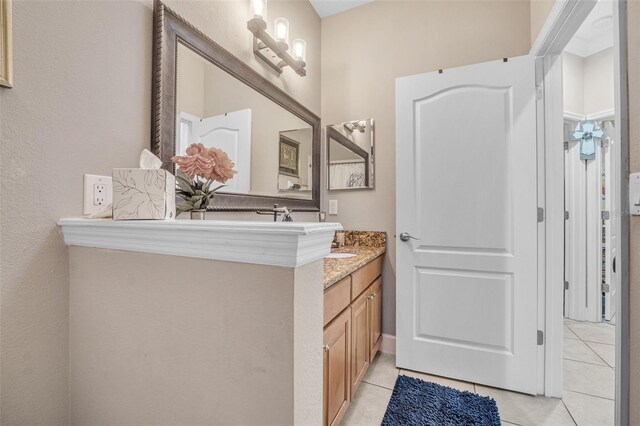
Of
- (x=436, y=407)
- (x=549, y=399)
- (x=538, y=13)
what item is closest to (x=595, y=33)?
(x=538, y=13)

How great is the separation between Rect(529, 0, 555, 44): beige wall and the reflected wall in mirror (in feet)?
5.10

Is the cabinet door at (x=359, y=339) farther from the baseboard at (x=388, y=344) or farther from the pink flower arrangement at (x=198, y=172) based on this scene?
→ the pink flower arrangement at (x=198, y=172)

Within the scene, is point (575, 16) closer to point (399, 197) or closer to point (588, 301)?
point (399, 197)

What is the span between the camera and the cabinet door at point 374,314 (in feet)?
5.93

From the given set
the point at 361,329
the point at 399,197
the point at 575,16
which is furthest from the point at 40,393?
the point at 575,16

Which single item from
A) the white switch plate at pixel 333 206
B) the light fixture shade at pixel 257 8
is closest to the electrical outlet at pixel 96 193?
the light fixture shade at pixel 257 8

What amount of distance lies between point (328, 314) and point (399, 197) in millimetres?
1126

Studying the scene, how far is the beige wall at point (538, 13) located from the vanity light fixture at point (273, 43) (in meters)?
1.41

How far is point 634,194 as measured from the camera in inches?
34.5

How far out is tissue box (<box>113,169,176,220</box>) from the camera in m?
0.75

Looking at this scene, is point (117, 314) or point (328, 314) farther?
point (328, 314)

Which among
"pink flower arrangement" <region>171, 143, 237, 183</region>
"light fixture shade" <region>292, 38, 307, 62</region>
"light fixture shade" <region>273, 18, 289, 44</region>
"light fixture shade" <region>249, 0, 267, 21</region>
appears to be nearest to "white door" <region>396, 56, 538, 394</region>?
"light fixture shade" <region>292, 38, 307, 62</region>

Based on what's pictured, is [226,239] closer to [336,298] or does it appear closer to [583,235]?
[336,298]

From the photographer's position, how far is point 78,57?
2.78 feet
